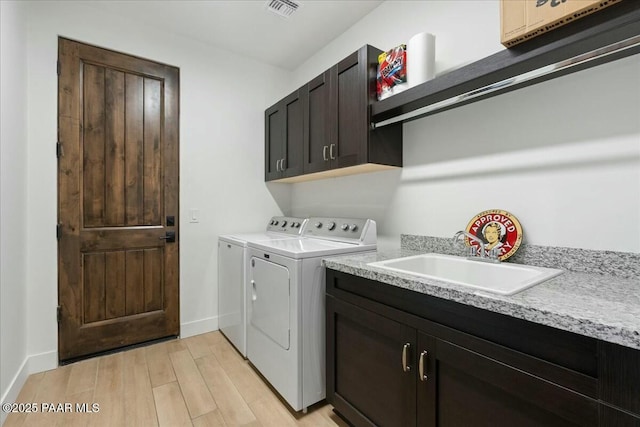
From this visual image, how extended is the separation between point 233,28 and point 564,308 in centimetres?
285

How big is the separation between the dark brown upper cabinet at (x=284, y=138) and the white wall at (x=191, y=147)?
13 centimetres

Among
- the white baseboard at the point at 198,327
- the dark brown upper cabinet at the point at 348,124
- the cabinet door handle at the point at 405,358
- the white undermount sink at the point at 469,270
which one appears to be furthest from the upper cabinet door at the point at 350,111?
the white baseboard at the point at 198,327

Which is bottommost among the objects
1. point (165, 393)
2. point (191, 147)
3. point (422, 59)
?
Answer: point (165, 393)

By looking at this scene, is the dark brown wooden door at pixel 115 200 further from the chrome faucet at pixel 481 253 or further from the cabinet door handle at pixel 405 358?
the chrome faucet at pixel 481 253

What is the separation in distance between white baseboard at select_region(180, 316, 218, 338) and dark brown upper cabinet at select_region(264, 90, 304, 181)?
148cm

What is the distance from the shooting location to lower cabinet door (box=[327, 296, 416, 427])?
1171mm

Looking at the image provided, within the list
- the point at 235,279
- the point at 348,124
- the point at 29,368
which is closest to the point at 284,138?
the point at 348,124

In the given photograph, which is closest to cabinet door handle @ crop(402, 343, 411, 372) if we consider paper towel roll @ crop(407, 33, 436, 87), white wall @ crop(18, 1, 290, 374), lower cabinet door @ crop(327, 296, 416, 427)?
lower cabinet door @ crop(327, 296, 416, 427)

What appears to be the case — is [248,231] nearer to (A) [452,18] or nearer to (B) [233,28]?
(B) [233,28]

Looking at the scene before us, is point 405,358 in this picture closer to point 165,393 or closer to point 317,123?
point 165,393

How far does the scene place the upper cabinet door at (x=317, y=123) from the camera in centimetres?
215

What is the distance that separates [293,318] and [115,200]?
5.85 feet

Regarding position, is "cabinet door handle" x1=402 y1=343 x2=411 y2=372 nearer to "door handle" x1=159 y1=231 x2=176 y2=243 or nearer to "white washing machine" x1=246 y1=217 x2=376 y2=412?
"white washing machine" x1=246 y1=217 x2=376 y2=412

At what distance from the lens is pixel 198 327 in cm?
269
